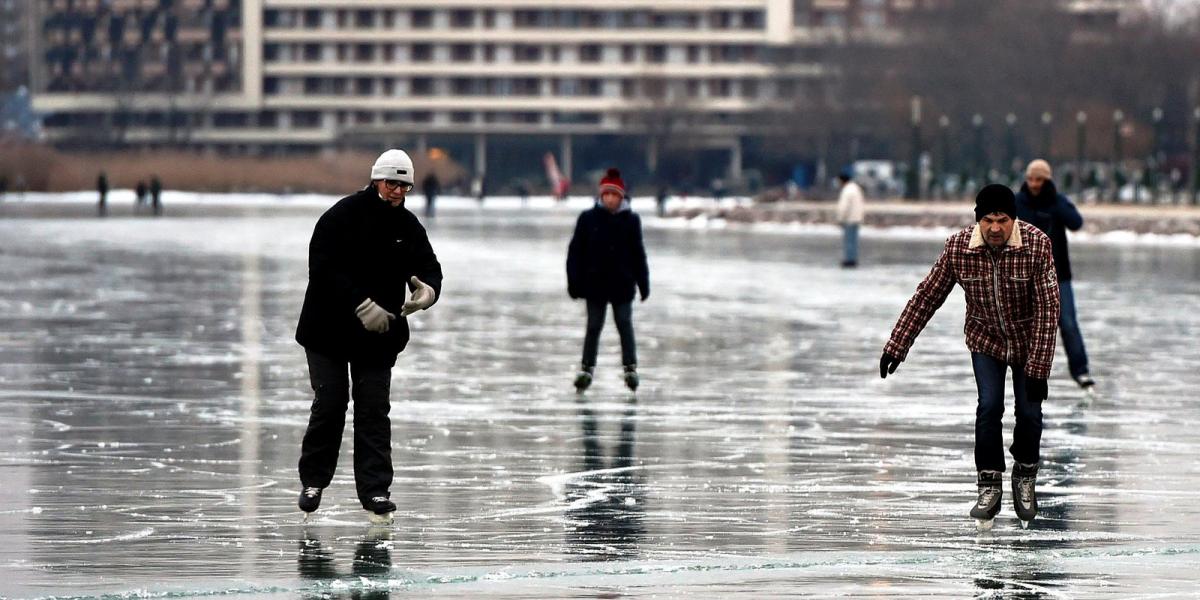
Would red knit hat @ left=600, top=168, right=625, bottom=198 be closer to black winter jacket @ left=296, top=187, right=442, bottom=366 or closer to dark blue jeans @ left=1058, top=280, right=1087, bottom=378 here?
dark blue jeans @ left=1058, top=280, right=1087, bottom=378

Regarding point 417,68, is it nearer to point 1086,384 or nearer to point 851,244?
point 851,244

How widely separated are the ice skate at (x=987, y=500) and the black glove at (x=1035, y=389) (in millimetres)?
350

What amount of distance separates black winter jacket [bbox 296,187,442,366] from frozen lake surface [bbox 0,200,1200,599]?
0.73 metres

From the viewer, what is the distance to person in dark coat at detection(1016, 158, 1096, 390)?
14.4 meters

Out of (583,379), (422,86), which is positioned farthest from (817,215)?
(422,86)

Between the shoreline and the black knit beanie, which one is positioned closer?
the black knit beanie

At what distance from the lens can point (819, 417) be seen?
1398cm

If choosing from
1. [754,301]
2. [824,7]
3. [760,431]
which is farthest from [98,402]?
[824,7]

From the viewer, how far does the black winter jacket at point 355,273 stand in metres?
9.26

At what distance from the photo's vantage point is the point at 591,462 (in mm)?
11602

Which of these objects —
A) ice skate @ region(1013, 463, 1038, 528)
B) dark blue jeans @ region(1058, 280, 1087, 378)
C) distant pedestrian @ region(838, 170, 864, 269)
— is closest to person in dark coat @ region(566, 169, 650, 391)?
dark blue jeans @ region(1058, 280, 1087, 378)

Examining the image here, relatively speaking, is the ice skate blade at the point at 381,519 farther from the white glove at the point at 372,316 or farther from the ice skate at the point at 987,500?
the ice skate at the point at 987,500

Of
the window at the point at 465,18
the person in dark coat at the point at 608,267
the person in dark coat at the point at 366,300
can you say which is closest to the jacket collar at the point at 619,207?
the person in dark coat at the point at 608,267

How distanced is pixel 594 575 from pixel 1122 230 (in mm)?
46864
